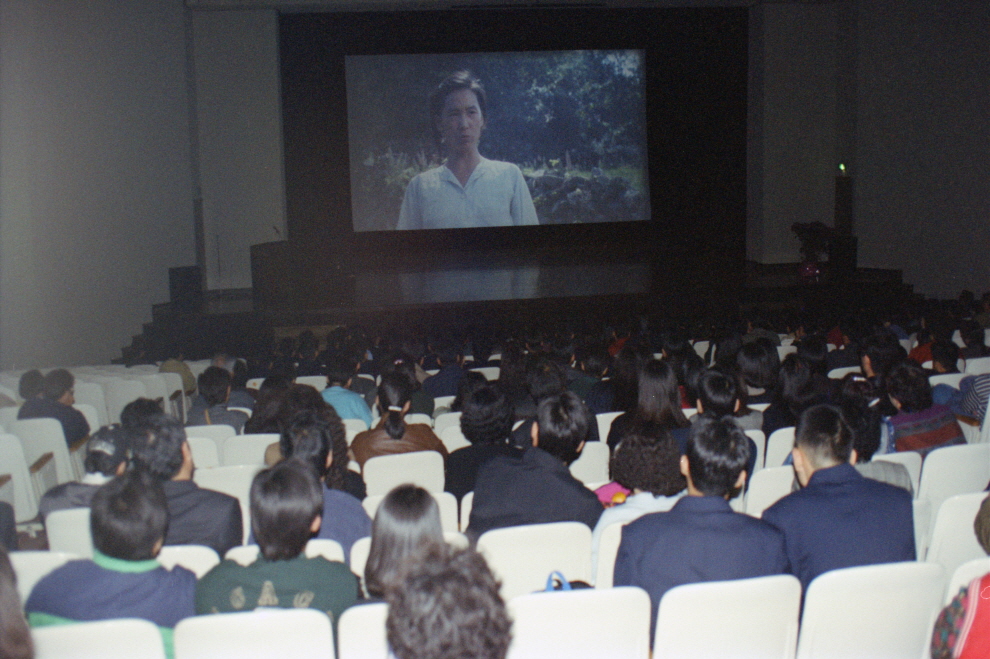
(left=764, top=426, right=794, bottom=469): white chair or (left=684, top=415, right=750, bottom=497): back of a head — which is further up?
(left=684, top=415, right=750, bottom=497): back of a head

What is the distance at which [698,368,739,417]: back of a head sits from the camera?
3686 millimetres

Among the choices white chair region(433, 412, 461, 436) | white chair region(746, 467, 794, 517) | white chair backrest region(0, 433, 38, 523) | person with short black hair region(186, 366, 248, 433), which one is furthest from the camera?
person with short black hair region(186, 366, 248, 433)

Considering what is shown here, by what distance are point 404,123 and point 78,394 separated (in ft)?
27.9

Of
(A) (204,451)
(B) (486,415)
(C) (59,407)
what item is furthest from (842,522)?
(C) (59,407)

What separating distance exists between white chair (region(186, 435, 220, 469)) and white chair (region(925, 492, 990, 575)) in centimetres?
296

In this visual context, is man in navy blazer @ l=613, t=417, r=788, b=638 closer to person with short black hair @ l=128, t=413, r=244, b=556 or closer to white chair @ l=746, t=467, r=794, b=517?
white chair @ l=746, t=467, r=794, b=517

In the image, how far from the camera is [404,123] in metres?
13.0

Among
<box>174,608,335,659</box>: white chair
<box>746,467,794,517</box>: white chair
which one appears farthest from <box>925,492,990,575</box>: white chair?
<box>174,608,335,659</box>: white chair

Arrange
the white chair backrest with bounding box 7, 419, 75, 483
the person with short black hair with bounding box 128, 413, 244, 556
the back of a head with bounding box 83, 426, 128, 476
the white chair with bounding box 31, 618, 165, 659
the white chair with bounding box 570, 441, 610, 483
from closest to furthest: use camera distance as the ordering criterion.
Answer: the white chair with bounding box 31, 618, 165, 659 < the person with short black hair with bounding box 128, 413, 244, 556 < the back of a head with bounding box 83, 426, 128, 476 < the white chair with bounding box 570, 441, 610, 483 < the white chair backrest with bounding box 7, 419, 75, 483

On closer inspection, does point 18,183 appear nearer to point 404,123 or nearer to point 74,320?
point 74,320

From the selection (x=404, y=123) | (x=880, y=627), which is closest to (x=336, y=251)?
(x=404, y=123)

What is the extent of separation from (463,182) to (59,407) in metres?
9.32

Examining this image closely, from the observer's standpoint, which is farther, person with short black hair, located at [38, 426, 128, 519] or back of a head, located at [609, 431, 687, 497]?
person with short black hair, located at [38, 426, 128, 519]

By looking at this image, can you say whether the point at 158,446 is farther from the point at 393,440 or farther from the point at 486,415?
the point at 486,415
